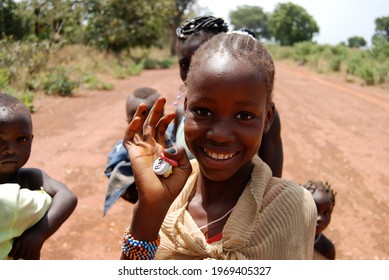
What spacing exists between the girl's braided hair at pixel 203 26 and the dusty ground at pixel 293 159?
215 centimetres

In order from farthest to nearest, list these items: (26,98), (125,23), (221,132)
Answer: (125,23), (26,98), (221,132)

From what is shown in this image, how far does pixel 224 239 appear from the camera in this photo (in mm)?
1335

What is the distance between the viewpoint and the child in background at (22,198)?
1575 millimetres

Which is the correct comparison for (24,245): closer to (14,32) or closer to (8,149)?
(8,149)

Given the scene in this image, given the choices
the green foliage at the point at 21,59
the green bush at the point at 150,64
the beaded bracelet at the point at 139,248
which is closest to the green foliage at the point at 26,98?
the green foliage at the point at 21,59

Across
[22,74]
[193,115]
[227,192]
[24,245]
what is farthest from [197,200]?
[22,74]

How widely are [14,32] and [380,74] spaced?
14.1 m

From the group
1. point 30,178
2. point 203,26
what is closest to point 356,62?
point 203,26

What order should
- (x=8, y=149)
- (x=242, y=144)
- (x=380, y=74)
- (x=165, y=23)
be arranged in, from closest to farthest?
1. (x=242, y=144)
2. (x=8, y=149)
3. (x=380, y=74)
4. (x=165, y=23)

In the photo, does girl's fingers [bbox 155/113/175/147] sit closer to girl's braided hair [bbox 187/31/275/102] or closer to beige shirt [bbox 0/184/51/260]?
girl's braided hair [bbox 187/31/275/102]

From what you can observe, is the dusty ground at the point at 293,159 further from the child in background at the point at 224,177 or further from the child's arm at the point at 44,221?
the child in background at the point at 224,177

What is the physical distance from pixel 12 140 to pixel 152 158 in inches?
30.4

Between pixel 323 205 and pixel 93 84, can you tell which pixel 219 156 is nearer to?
pixel 323 205

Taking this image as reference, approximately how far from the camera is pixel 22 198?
63.3 inches
